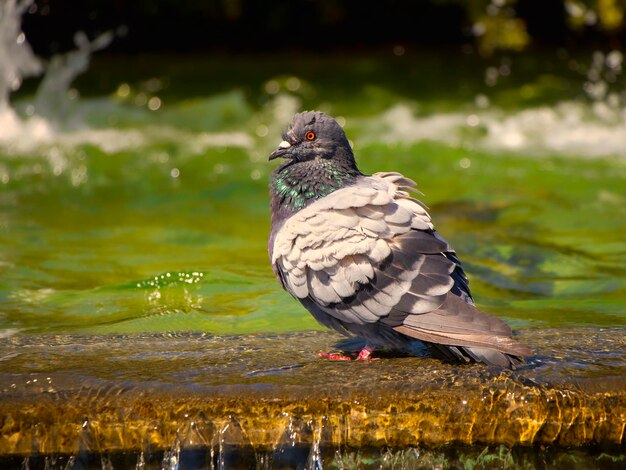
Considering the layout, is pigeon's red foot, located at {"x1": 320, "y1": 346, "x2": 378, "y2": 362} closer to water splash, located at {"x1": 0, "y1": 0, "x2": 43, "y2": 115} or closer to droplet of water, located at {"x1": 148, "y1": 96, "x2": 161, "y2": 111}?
water splash, located at {"x1": 0, "y1": 0, "x2": 43, "y2": 115}

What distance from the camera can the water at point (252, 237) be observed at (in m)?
3.59

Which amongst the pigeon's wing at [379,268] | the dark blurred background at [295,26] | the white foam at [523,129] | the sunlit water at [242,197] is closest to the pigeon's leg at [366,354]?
the pigeon's wing at [379,268]

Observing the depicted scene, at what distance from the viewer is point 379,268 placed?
12.9 ft

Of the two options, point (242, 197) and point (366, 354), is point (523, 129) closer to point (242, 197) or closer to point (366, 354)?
point (242, 197)

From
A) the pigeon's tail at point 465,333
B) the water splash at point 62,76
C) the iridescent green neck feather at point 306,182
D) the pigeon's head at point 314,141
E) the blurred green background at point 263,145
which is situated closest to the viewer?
the pigeon's tail at point 465,333

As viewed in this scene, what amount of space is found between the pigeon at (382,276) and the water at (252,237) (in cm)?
17

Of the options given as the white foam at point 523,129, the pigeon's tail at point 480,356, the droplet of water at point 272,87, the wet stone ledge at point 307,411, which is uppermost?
the droplet of water at point 272,87

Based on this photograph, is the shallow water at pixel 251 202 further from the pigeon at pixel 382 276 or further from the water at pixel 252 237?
the pigeon at pixel 382 276

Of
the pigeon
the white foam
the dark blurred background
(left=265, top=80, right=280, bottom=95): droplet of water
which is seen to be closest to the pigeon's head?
the pigeon

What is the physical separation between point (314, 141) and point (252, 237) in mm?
2729

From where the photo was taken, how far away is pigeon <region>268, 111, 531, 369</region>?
12.4 ft

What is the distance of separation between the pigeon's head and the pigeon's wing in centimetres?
37

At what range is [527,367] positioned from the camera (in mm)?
3785

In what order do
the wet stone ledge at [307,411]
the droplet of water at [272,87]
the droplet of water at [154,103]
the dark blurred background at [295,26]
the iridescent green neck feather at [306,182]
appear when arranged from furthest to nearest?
the dark blurred background at [295,26] → the droplet of water at [272,87] → the droplet of water at [154,103] → the iridescent green neck feather at [306,182] → the wet stone ledge at [307,411]
